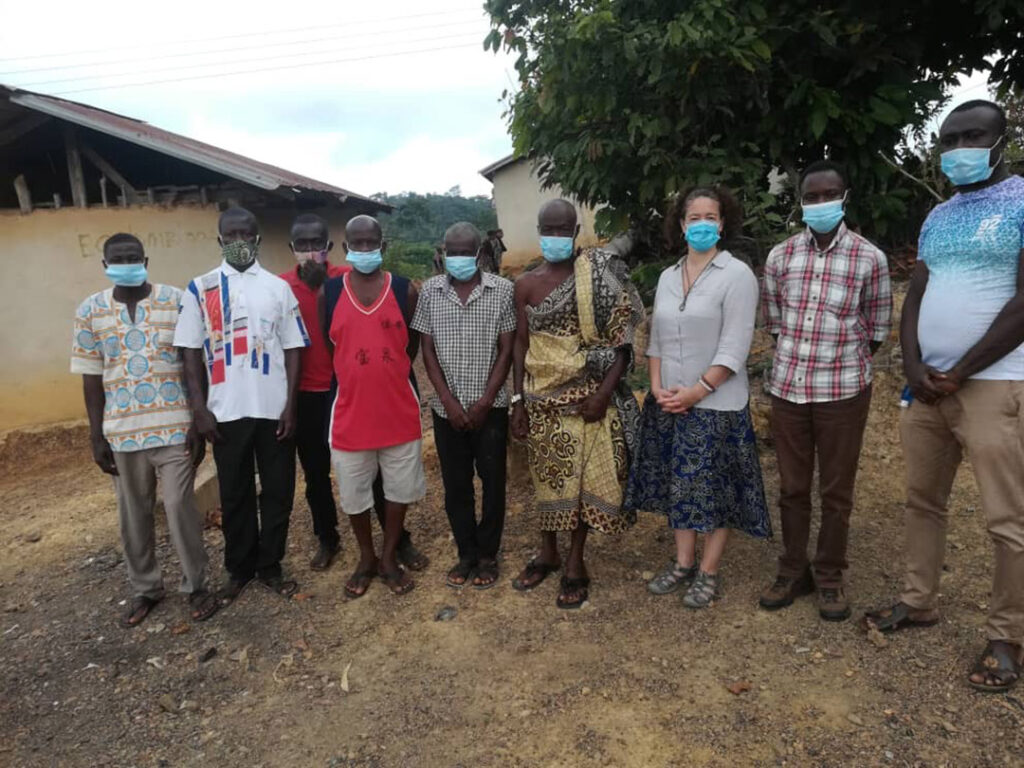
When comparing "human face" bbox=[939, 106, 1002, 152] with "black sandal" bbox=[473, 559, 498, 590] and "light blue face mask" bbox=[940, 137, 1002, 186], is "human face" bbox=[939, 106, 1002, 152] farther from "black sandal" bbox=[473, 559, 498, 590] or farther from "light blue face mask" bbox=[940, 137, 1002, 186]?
"black sandal" bbox=[473, 559, 498, 590]

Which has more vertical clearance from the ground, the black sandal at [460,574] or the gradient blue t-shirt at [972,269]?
the gradient blue t-shirt at [972,269]

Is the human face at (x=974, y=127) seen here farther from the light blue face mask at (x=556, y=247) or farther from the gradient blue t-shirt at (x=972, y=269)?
the light blue face mask at (x=556, y=247)

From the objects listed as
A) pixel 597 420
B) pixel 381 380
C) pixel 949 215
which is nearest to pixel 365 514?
pixel 381 380

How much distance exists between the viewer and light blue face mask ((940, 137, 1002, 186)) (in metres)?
2.34

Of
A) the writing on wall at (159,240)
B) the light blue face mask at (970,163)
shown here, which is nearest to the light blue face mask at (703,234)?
the light blue face mask at (970,163)

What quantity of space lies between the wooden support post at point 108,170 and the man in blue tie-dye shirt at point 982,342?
303 inches

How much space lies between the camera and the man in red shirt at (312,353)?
362 cm

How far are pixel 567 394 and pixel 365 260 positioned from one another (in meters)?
1.16

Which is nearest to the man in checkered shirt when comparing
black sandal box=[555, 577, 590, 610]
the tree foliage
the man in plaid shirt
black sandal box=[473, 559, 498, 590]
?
black sandal box=[473, 559, 498, 590]

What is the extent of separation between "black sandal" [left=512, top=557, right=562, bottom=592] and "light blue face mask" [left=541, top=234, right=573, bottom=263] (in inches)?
61.3

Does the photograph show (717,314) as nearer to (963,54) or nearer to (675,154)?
(675,154)

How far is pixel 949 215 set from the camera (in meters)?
2.48

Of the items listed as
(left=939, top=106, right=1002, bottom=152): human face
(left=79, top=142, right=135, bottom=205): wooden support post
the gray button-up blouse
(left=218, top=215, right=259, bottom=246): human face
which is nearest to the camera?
(left=939, top=106, right=1002, bottom=152): human face

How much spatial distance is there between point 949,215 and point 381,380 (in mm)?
2430
